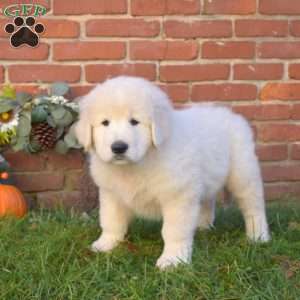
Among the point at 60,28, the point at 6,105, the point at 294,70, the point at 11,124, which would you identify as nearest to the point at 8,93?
the point at 6,105

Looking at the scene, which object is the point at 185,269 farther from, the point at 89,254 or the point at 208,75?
the point at 208,75

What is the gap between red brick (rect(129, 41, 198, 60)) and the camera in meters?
4.66

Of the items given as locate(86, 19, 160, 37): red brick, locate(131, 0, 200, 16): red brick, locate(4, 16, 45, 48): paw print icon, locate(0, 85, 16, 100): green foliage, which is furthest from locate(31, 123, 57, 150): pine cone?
locate(131, 0, 200, 16): red brick

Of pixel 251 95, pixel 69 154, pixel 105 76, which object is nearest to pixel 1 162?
pixel 69 154

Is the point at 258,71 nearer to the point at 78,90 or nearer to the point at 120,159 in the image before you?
the point at 78,90

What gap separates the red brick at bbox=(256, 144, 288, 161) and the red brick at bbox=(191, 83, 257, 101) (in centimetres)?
44

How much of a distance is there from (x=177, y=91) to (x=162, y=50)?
13.5 inches

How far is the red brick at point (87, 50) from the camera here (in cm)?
459

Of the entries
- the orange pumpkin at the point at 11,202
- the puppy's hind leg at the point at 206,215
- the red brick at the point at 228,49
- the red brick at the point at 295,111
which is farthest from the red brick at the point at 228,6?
the orange pumpkin at the point at 11,202

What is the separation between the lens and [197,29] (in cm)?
471

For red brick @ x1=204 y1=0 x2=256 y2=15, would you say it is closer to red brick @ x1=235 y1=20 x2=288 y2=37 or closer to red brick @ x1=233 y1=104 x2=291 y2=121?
red brick @ x1=235 y1=20 x2=288 y2=37

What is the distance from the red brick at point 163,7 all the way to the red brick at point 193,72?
16.4 inches

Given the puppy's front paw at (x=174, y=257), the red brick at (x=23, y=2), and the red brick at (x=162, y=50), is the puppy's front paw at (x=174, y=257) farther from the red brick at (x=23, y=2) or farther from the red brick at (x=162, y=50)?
the red brick at (x=23, y=2)

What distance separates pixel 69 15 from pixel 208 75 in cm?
118
